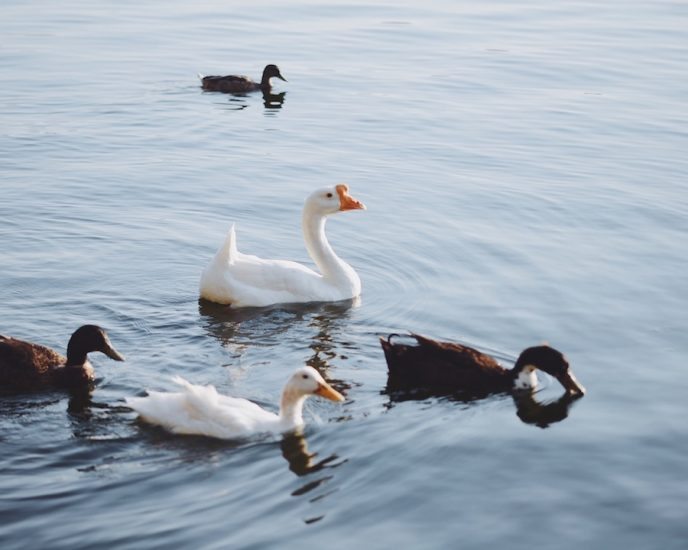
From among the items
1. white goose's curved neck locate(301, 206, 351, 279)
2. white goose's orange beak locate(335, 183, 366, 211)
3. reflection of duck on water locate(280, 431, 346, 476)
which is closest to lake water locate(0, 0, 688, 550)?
reflection of duck on water locate(280, 431, 346, 476)

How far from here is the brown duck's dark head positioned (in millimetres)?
11633

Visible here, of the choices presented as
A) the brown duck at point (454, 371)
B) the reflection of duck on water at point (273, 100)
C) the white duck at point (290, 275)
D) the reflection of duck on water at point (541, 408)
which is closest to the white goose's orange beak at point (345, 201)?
the white duck at point (290, 275)

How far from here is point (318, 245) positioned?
15008 millimetres

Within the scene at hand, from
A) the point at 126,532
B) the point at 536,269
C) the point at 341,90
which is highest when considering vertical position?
the point at 341,90

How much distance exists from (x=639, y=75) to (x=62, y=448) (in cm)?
1794

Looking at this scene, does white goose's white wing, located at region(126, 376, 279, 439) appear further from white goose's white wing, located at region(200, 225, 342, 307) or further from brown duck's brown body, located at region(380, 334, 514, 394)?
white goose's white wing, located at region(200, 225, 342, 307)

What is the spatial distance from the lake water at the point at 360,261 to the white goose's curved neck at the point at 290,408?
7.9 inches

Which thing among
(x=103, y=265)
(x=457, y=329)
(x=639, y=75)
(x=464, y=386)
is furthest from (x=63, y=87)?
(x=464, y=386)

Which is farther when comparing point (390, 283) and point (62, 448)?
point (390, 283)

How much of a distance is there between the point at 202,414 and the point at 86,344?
1841mm

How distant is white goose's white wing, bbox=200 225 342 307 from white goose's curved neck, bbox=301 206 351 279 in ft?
0.70

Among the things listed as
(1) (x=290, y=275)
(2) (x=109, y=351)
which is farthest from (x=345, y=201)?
(2) (x=109, y=351)

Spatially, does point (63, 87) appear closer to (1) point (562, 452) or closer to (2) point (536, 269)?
(2) point (536, 269)

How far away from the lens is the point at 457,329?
13406mm
